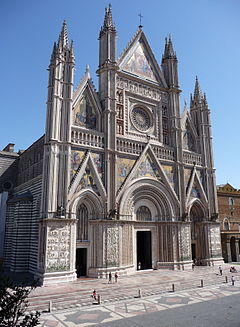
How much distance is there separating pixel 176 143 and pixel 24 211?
17547mm

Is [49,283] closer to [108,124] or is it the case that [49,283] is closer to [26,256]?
[26,256]

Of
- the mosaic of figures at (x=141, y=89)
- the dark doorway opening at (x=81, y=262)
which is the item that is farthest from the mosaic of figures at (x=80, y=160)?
the mosaic of figures at (x=141, y=89)

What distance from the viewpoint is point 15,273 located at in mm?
23141

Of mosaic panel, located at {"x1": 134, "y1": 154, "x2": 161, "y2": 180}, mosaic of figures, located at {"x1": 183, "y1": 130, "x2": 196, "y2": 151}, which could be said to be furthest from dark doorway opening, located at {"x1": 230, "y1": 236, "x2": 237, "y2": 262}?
mosaic panel, located at {"x1": 134, "y1": 154, "x2": 161, "y2": 180}

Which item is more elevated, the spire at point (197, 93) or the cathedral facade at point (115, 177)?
the spire at point (197, 93)

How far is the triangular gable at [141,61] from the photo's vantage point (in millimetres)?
30234

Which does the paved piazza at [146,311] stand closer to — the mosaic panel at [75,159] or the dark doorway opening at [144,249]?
the dark doorway opening at [144,249]

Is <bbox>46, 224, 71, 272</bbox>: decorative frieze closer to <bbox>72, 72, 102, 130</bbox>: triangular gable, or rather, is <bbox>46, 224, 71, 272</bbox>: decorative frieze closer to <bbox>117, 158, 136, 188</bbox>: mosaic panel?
<bbox>117, 158, 136, 188</bbox>: mosaic panel

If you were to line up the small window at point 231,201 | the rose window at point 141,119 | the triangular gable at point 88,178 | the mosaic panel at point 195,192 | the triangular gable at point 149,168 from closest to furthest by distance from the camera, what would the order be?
the triangular gable at point 88,178
the triangular gable at point 149,168
the rose window at point 141,119
the mosaic panel at point 195,192
the small window at point 231,201

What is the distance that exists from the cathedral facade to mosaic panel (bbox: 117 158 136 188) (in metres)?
0.10

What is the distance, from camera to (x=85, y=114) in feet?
84.0

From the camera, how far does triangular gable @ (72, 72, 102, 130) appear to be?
82.3ft

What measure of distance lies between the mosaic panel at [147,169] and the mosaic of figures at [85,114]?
6115mm

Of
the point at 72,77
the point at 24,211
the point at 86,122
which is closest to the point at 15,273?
the point at 24,211
